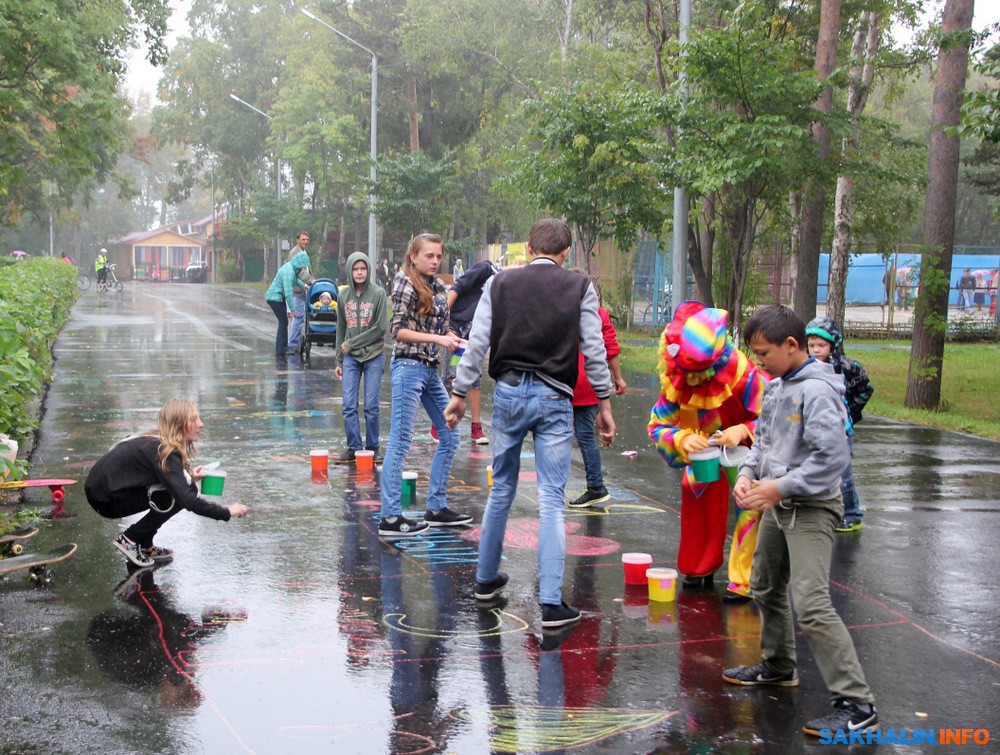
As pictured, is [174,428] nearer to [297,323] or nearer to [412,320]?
[412,320]

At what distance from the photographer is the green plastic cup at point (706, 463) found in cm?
550

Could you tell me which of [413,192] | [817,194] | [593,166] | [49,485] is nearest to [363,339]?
[49,485]

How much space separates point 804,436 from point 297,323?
15851 millimetres

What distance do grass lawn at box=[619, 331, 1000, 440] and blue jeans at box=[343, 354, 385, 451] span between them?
23.0 feet

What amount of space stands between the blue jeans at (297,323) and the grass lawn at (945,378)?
5.73 meters

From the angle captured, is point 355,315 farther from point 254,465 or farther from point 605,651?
point 605,651

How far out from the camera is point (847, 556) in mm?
6773

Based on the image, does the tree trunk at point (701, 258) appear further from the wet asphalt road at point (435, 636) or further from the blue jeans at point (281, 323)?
the wet asphalt road at point (435, 636)

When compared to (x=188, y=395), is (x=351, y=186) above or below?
above

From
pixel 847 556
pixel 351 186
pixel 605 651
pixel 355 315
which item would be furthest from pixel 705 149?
pixel 351 186

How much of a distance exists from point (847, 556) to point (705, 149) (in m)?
8.68

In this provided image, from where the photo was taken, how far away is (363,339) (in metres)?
8.95

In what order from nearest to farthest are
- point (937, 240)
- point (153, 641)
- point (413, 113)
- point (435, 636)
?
point (153, 641) → point (435, 636) → point (937, 240) → point (413, 113)

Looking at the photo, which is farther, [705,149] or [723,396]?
[705,149]
